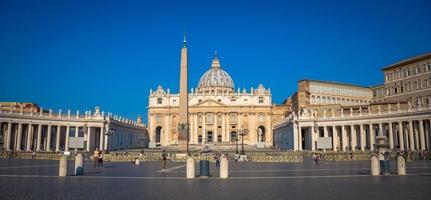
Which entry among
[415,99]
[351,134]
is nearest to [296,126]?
[351,134]

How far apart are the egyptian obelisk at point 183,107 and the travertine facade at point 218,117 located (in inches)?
2576

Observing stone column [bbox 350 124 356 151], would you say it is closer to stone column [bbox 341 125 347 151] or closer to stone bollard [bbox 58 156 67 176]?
stone column [bbox 341 125 347 151]

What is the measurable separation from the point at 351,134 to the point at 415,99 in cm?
1100

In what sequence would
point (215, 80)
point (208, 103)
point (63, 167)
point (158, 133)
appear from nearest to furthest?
point (63, 167) → point (208, 103) → point (158, 133) → point (215, 80)

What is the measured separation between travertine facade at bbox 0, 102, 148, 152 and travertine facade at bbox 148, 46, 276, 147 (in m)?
25.4

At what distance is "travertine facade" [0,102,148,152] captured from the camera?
5128 centimetres

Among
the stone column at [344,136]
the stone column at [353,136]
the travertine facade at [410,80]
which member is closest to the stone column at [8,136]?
the stone column at [344,136]

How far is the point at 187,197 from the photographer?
32.4ft

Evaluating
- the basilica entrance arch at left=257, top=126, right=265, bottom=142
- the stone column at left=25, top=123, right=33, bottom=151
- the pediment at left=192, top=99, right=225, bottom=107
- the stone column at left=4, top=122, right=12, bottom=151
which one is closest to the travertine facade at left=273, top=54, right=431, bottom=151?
the basilica entrance arch at left=257, top=126, right=265, bottom=142

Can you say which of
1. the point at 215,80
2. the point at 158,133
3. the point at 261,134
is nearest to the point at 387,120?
the point at 261,134

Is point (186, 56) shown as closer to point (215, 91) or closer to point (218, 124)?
point (218, 124)

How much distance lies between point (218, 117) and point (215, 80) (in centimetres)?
2051

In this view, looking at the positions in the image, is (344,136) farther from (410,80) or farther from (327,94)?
(327,94)

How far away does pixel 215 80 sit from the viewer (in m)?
119
